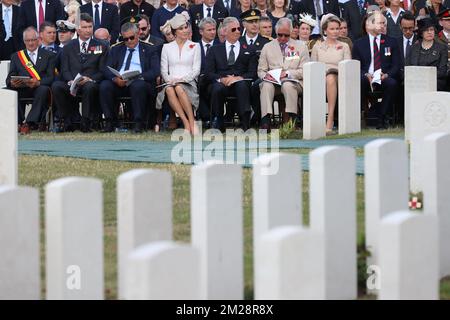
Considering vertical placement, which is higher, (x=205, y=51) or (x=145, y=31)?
(x=145, y=31)

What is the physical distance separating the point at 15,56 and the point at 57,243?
14369mm

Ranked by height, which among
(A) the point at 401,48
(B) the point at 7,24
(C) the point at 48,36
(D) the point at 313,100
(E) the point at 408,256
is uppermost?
(B) the point at 7,24

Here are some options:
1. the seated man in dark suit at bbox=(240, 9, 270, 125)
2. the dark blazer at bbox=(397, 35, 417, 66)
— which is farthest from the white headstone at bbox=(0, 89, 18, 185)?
the dark blazer at bbox=(397, 35, 417, 66)

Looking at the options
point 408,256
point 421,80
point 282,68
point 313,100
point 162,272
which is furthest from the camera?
point 282,68

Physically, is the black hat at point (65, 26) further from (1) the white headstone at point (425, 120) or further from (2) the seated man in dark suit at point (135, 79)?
(1) the white headstone at point (425, 120)

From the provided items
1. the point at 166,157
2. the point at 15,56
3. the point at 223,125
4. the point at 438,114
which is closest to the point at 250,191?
the point at 438,114

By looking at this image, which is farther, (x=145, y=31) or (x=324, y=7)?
(x=324, y=7)

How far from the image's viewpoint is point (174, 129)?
19.5 metres

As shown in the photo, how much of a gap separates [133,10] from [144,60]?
2.20 metres

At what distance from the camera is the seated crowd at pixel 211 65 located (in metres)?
19.0

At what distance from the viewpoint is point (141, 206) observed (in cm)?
626

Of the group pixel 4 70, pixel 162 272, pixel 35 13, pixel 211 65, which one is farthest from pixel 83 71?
pixel 162 272

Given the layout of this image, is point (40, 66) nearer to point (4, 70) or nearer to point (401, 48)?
point (4, 70)

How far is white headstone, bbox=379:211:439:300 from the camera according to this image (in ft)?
17.3
